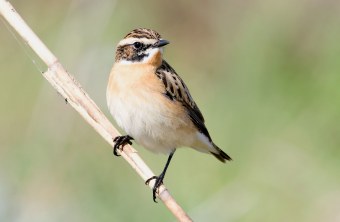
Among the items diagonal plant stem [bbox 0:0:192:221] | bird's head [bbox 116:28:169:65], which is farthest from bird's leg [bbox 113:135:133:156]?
bird's head [bbox 116:28:169:65]

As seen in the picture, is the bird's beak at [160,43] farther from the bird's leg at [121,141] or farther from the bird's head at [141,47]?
the bird's leg at [121,141]

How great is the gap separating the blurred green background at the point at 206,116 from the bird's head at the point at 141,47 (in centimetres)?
127

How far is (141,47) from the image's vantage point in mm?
6914

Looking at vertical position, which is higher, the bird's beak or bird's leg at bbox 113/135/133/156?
the bird's beak

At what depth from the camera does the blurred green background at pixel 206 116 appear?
A: 315 inches

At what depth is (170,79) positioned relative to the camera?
23.1 feet

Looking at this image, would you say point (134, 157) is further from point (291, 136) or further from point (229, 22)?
point (229, 22)

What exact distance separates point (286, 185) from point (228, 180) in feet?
1.83

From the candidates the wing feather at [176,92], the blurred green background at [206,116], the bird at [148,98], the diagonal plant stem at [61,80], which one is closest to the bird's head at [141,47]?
the bird at [148,98]

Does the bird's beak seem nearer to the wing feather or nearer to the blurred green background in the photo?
the wing feather

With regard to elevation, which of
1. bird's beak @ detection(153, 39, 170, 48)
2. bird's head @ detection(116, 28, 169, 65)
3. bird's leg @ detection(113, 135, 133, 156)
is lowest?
bird's leg @ detection(113, 135, 133, 156)

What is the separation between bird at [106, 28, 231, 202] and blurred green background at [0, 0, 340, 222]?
89 centimetres

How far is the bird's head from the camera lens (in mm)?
6824

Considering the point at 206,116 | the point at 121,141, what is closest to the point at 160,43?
the point at 121,141
